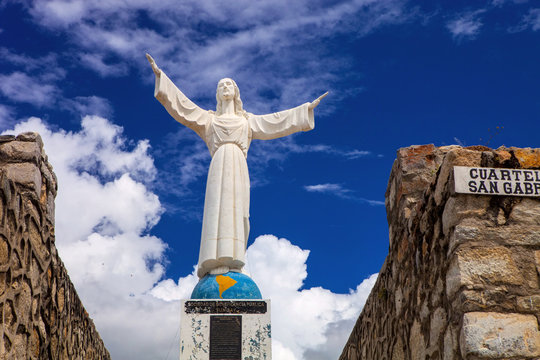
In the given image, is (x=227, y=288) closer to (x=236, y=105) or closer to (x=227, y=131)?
(x=227, y=131)

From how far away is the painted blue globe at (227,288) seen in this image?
9.48 m

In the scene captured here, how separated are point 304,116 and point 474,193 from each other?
27.7 feet

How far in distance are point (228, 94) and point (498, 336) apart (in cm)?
889

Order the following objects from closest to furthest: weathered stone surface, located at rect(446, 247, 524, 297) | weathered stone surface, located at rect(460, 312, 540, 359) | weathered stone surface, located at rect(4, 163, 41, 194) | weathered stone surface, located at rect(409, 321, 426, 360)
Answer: weathered stone surface, located at rect(460, 312, 540, 359) < weathered stone surface, located at rect(446, 247, 524, 297) < weathered stone surface, located at rect(409, 321, 426, 360) < weathered stone surface, located at rect(4, 163, 41, 194)

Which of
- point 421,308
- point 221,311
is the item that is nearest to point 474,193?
point 421,308

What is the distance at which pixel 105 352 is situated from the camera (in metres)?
8.70

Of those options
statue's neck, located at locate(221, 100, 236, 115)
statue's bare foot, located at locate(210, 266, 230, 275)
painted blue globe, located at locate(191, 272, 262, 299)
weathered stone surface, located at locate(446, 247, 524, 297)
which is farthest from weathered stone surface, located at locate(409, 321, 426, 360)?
statue's neck, located at locate(221, 100, 236, 115)

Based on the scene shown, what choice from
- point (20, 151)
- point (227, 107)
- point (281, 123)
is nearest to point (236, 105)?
point (227, 107)

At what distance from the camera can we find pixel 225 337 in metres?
8.56

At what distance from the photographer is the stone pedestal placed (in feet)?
27.8

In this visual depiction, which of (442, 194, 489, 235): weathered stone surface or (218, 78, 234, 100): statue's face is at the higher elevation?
(218, 78, 234, 100): statue's face

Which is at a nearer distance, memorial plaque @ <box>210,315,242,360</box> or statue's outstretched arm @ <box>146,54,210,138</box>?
memorial plaque @ <box>210,315,242,360</box>

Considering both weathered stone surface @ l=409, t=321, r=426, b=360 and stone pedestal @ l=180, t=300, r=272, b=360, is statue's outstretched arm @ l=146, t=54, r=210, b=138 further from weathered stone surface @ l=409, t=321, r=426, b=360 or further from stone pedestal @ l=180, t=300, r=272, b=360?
weathered stone surface @ l=409, t=321, r=426, b=360

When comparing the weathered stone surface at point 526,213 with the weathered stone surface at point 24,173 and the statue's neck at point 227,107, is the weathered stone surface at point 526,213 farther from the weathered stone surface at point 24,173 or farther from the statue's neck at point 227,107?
the statue's neck at point 227,107
